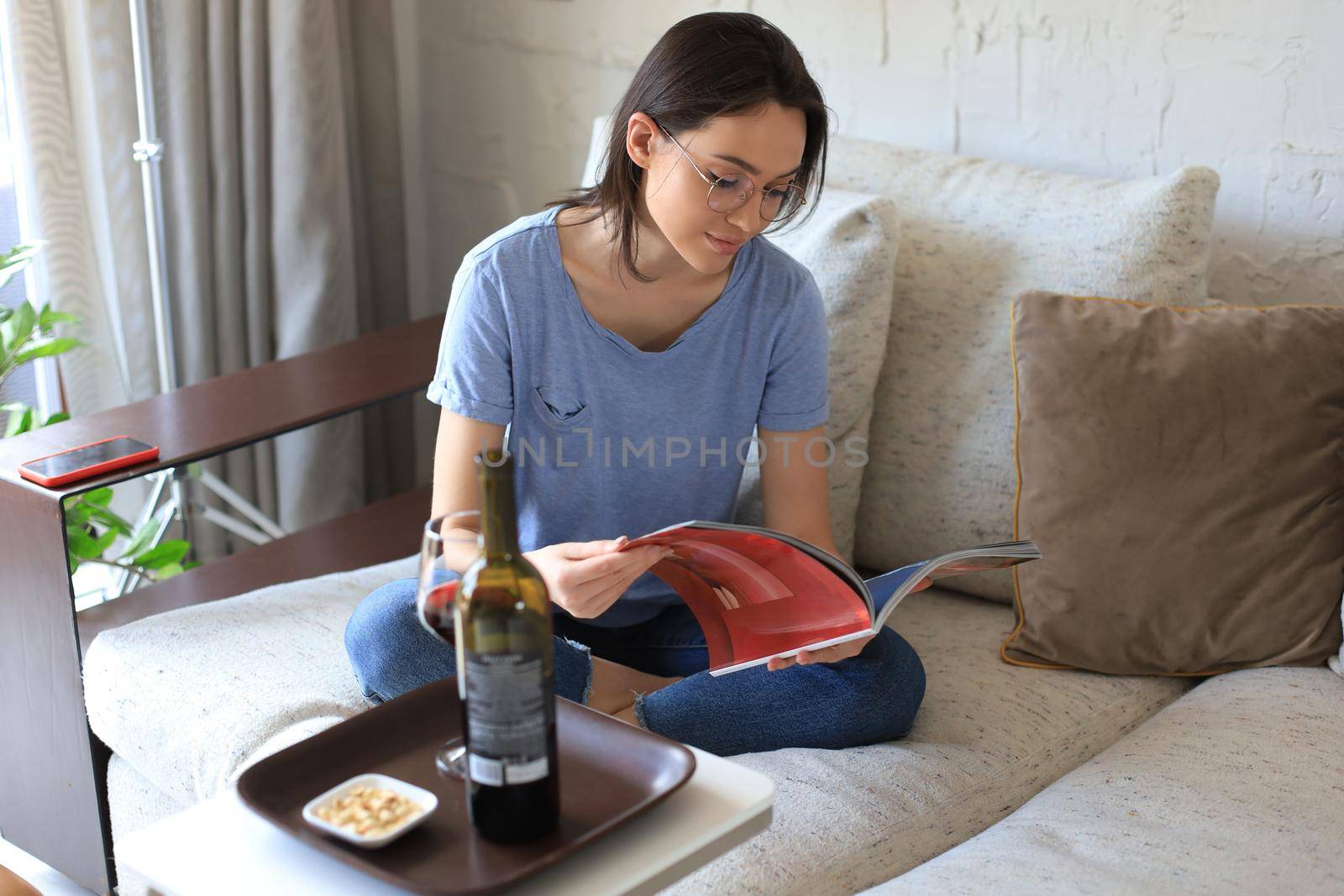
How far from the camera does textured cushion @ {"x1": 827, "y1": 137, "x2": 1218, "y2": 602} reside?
159 cm

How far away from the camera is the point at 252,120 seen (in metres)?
2.24

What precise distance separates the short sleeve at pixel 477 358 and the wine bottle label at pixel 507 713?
602 millimetres

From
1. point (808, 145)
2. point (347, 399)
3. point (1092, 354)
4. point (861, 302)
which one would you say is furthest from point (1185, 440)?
point (347, 399)

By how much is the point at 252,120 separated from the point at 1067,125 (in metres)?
1.32

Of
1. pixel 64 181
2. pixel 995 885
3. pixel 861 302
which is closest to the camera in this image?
pixel 995 885

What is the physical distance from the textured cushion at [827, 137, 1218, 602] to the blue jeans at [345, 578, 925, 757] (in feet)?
1.13

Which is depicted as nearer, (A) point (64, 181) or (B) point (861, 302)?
(B) point (861, 302)

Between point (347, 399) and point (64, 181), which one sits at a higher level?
point (64, 181)

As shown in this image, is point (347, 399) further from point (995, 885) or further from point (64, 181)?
point (995, 885)

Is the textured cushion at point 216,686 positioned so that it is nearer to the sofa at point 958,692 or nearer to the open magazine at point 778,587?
the sofa at point 958,692

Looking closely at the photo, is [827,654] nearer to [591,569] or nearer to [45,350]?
[591,569]

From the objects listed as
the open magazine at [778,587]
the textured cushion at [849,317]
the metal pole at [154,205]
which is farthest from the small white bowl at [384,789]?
→ the metal pole at [154,205]

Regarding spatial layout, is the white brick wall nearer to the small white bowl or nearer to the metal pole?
the metal pole

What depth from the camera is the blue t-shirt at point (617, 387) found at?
1377 millimetres
